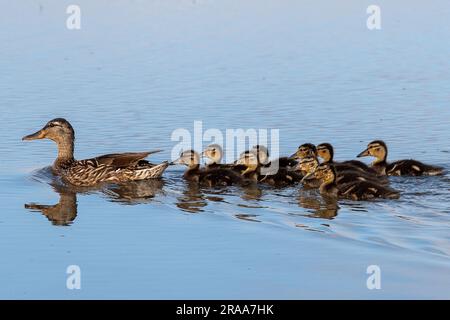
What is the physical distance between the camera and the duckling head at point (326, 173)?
9.68m

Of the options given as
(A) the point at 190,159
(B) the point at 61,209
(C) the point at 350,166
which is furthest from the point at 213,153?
(B) the point at 61,209

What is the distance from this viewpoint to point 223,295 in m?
6.34

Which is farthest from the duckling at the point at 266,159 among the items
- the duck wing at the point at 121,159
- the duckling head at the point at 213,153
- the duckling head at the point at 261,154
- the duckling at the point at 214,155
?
the duck wing at the point at 121,159

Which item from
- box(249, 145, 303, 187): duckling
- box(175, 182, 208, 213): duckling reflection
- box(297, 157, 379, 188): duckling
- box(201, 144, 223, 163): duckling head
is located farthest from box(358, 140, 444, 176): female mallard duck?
box(175, 182, 208, 213): duckling reflection

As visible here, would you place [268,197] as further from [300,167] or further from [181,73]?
[181,73]

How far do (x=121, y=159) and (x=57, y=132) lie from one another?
892 mm

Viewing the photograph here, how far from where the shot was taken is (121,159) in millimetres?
10070

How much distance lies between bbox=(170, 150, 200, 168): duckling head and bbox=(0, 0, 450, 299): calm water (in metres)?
0.20

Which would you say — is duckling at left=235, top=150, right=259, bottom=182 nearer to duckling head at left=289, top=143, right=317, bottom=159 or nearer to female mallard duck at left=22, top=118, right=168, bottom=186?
duckling head at left=289, top=143, right=317, bottom=159

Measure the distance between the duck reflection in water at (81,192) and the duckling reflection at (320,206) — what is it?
4.32ft

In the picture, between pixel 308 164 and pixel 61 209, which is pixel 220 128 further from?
pixel 61 209

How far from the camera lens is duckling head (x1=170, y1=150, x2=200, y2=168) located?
10.3m

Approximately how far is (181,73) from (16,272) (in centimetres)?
827

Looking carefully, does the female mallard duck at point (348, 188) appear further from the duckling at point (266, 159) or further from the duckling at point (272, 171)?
the duckling at point (266, 159)
